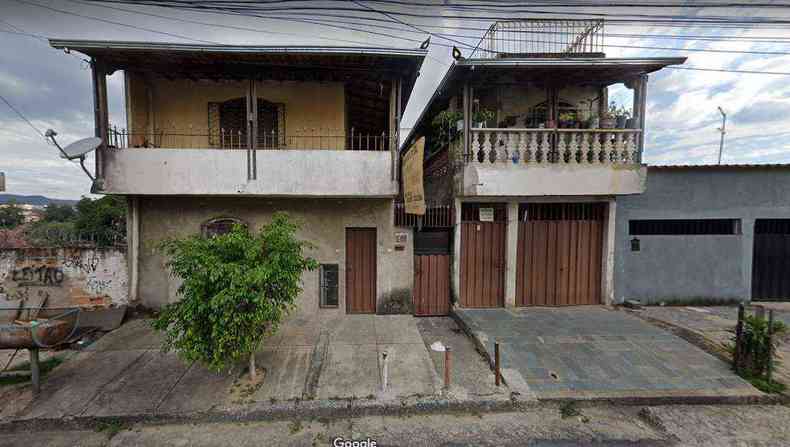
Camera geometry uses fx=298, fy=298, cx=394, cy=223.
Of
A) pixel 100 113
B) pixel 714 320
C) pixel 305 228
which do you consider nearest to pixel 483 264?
pixel 305 228

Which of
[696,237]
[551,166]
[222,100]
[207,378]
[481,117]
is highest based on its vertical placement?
[222,100]

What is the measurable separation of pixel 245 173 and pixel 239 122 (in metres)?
1.84

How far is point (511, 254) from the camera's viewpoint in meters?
7.02

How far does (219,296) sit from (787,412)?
723 cm

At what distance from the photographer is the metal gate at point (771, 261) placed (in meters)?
7.09

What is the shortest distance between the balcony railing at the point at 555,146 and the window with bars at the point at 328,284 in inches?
155

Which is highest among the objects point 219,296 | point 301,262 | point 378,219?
point 378,219

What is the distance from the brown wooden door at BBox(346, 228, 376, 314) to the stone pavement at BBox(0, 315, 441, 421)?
3.85ft

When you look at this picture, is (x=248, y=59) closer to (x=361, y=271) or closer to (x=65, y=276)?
(x=361, y=271)

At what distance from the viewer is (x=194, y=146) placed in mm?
6836

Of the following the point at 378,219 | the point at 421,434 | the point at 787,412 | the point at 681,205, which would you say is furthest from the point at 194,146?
the point at 681,205

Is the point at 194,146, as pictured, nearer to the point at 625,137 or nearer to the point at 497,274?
the point at 497,274

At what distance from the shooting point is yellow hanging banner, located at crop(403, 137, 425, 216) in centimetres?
532

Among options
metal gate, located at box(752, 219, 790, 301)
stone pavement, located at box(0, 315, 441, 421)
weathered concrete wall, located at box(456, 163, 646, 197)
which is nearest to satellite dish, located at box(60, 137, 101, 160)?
stone pavement, located at box(0, 315, 441, 421)
